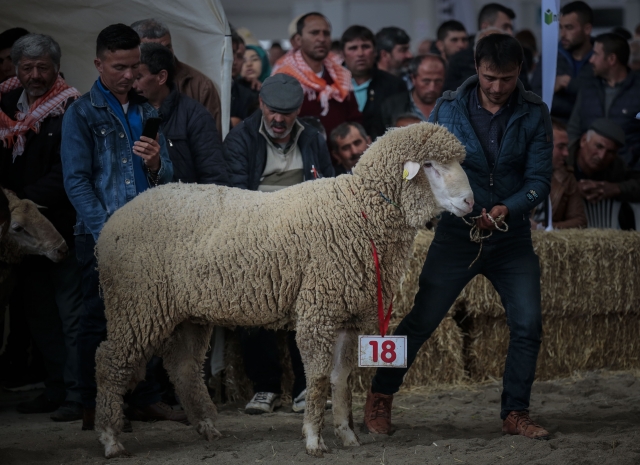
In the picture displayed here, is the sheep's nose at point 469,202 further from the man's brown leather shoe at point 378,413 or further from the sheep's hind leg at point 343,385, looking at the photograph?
the man's brown leather shoe at point 378,413

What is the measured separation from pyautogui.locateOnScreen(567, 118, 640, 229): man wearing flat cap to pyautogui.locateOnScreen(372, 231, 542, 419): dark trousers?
119 inches

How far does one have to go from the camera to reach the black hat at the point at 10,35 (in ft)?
21.5

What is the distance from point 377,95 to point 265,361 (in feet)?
11.2

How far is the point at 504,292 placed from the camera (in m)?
4.97

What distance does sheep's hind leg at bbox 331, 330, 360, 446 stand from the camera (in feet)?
15.7

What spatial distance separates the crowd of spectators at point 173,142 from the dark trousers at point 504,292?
2.07 ft

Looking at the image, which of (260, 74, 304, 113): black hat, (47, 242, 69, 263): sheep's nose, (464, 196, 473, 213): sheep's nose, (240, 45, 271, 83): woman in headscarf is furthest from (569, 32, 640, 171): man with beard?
(47, 242, 69, 263): sheep's nose

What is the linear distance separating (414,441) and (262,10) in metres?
19.9

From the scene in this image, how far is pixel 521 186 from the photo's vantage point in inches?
196

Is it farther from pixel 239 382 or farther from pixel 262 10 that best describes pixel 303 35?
pixel 262 10

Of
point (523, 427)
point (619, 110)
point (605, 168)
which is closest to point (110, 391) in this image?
point (523, 427)

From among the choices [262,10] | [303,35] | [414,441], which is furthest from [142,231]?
[262,10]

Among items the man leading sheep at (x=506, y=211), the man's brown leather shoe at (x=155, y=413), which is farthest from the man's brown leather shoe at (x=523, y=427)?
Answer: the man's brown leather shoe at (x=155, y=413)

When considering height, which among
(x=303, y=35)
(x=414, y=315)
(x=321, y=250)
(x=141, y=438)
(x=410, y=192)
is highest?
(x=303, y=35)
